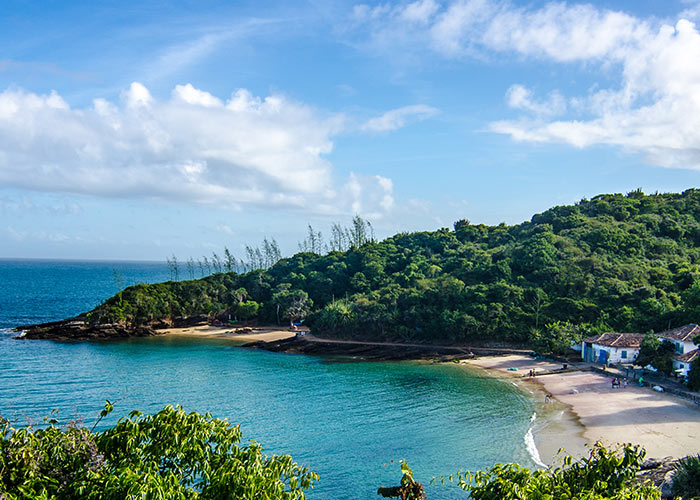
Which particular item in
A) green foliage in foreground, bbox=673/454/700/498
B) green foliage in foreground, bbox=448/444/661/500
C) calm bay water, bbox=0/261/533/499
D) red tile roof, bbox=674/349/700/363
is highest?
green foliage in foreground, bbox=448/444/661/500

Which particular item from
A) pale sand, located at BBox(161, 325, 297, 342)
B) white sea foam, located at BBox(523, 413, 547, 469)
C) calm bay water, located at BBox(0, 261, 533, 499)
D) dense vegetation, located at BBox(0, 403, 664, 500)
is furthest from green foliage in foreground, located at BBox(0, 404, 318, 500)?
pale sand, located at BBox(161, 325, 297, 342)

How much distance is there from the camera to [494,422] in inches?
1410

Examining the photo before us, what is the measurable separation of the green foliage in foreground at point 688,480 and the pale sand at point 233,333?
Result: 60.0 metres

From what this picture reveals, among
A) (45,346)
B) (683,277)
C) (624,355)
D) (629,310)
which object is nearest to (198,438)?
(624,355)

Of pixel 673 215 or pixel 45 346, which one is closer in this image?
pixel 45 346

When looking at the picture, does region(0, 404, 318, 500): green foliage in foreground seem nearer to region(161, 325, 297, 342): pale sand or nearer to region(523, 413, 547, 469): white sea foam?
region(523, 413, 547, 469): white sea foam

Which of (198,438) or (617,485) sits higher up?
(198,438)

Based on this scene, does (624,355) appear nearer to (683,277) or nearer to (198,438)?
(683,277)

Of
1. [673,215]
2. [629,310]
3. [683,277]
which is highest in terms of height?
[673,215]

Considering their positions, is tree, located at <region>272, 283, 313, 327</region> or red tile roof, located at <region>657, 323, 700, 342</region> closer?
red tile roof, located at <region>657, 323, 700, 342</region>

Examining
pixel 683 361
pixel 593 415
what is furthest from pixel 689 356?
pixel 593 415

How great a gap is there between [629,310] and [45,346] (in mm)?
76549

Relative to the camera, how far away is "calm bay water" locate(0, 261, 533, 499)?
96.0 ft

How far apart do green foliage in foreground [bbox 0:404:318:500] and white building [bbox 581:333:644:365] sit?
51.0 metres
